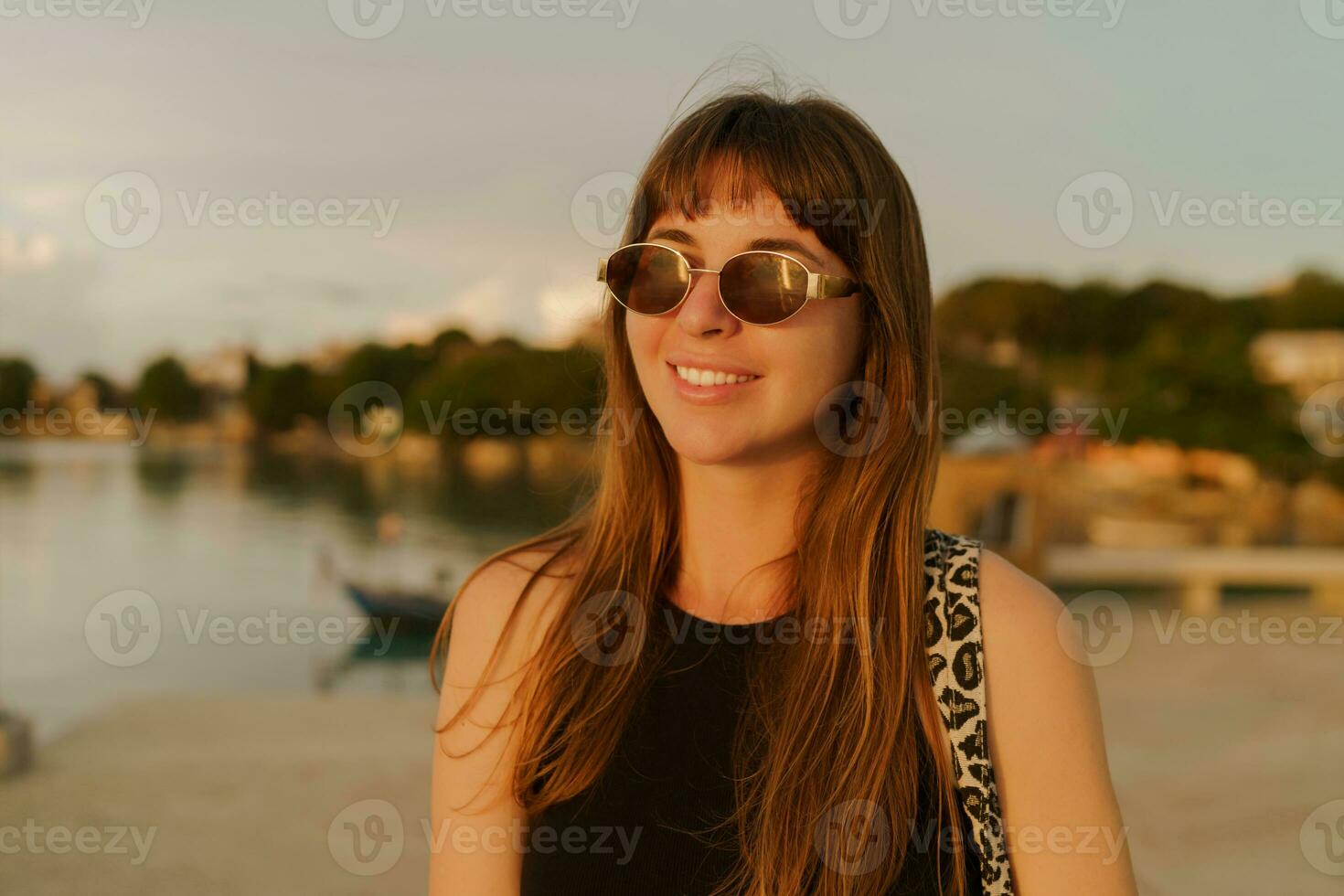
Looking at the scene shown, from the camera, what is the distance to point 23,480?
2561cm

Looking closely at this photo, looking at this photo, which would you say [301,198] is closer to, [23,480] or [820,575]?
[820,575]

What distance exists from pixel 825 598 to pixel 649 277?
1.70ft

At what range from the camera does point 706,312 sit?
1.48 meters

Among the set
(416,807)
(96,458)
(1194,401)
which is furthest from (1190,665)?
(96,458)

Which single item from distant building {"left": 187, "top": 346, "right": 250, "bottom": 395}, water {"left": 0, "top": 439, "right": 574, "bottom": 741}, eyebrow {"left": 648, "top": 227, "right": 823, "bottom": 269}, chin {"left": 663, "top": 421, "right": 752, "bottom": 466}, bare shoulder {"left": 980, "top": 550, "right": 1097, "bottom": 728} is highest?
distant building {"left": 187, "top": 346, "right": 250, "bottom": 395}

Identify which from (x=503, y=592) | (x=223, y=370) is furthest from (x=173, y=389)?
(x=503, y=592)

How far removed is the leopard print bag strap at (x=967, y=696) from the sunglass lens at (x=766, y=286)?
0.41m

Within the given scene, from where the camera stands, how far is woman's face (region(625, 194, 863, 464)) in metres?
1.48

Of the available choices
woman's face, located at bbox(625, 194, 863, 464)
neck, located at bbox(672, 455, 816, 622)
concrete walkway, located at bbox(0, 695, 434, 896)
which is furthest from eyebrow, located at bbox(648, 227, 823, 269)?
concrete walkway, located at bbox(0, 695, 434, 896)

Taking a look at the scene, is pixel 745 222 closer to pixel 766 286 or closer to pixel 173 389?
pixel 766 286

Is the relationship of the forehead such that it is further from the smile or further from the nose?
the smile

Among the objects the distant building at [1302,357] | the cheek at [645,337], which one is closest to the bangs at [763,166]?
the cheek at [645,337]

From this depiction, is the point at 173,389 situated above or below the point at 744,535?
above

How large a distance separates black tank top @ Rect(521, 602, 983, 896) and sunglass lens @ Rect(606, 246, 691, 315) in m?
0.47
